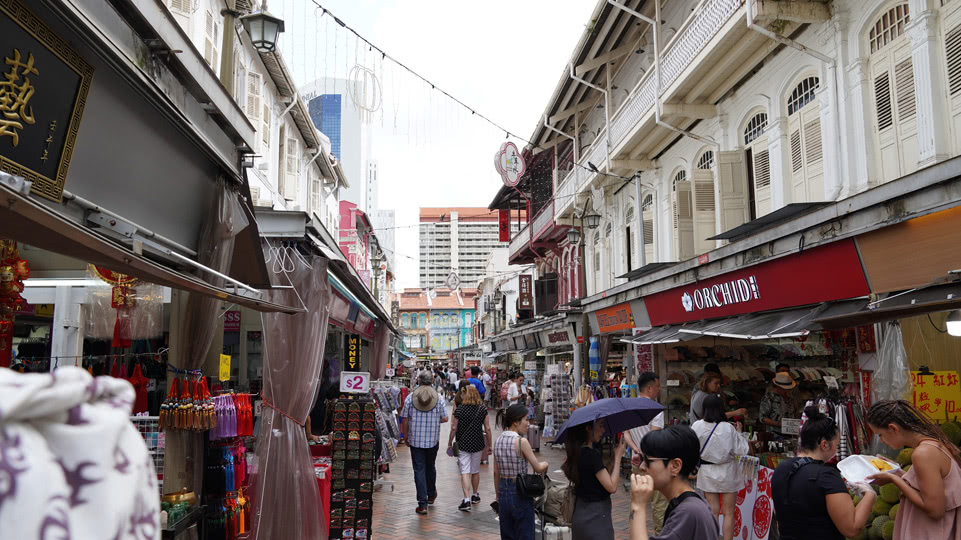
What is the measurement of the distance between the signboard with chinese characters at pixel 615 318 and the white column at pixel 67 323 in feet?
31.7

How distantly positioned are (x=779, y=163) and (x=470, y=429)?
231 inches

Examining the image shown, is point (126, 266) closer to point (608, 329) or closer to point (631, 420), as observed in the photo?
point (631, 420)

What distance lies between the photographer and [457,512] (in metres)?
9.27

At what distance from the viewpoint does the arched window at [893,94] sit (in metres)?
7.18

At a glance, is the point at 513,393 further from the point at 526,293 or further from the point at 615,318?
the point at 526,293

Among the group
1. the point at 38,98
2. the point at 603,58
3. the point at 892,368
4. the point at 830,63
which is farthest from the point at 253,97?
the point at 892,368

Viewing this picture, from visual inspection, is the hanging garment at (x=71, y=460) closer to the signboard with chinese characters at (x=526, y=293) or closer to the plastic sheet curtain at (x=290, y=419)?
the plastic sheet curtain at (x=290, y=419)

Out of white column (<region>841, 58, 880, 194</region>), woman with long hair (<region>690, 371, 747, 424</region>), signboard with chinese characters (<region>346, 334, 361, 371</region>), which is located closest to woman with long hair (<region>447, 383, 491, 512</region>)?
woman with long hair (<region>690, 371, 747, 424</region>)

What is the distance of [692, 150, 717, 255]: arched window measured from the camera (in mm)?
11633

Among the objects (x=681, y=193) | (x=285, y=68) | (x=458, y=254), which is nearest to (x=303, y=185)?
(x=285, y=68)

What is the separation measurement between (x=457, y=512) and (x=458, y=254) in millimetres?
97959

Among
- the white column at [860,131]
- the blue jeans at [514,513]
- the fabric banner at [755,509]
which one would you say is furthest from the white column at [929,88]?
the blue jeans at [514,513]

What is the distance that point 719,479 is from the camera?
666 cm

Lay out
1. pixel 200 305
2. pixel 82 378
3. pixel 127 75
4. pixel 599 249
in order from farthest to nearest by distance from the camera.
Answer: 1. pixel 599 249
2. pixel 200 305
3. pixel 127 75
4. pixel 82 378
